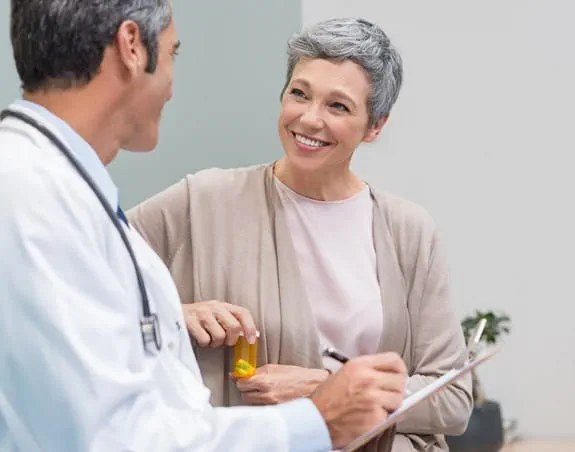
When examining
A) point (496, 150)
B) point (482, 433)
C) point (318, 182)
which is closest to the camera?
point (318, 182)

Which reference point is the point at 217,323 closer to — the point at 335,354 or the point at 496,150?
the point at 335,354

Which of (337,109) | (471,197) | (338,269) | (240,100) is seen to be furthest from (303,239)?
(471,197)

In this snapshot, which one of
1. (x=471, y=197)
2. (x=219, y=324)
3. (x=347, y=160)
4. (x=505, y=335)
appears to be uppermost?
(x=347, y=160)

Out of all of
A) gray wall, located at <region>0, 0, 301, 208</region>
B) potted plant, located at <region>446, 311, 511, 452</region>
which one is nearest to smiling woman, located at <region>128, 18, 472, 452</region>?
gray wall, located at <region>0, 0, 301, 208</region>

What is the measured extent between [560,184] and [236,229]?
2.45 m

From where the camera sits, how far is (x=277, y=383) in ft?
6.58

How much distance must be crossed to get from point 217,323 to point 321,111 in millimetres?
527

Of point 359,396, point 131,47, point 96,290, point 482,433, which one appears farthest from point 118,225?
point 482,433

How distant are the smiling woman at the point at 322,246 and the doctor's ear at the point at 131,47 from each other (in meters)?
0.77

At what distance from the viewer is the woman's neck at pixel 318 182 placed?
223 cm

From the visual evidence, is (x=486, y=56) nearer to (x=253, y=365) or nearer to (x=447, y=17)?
(x=447, y=17)

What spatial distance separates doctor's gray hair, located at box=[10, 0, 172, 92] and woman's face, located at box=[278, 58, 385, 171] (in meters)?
0.89

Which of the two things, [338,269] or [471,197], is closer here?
[338,269]

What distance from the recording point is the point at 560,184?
4.27 m
